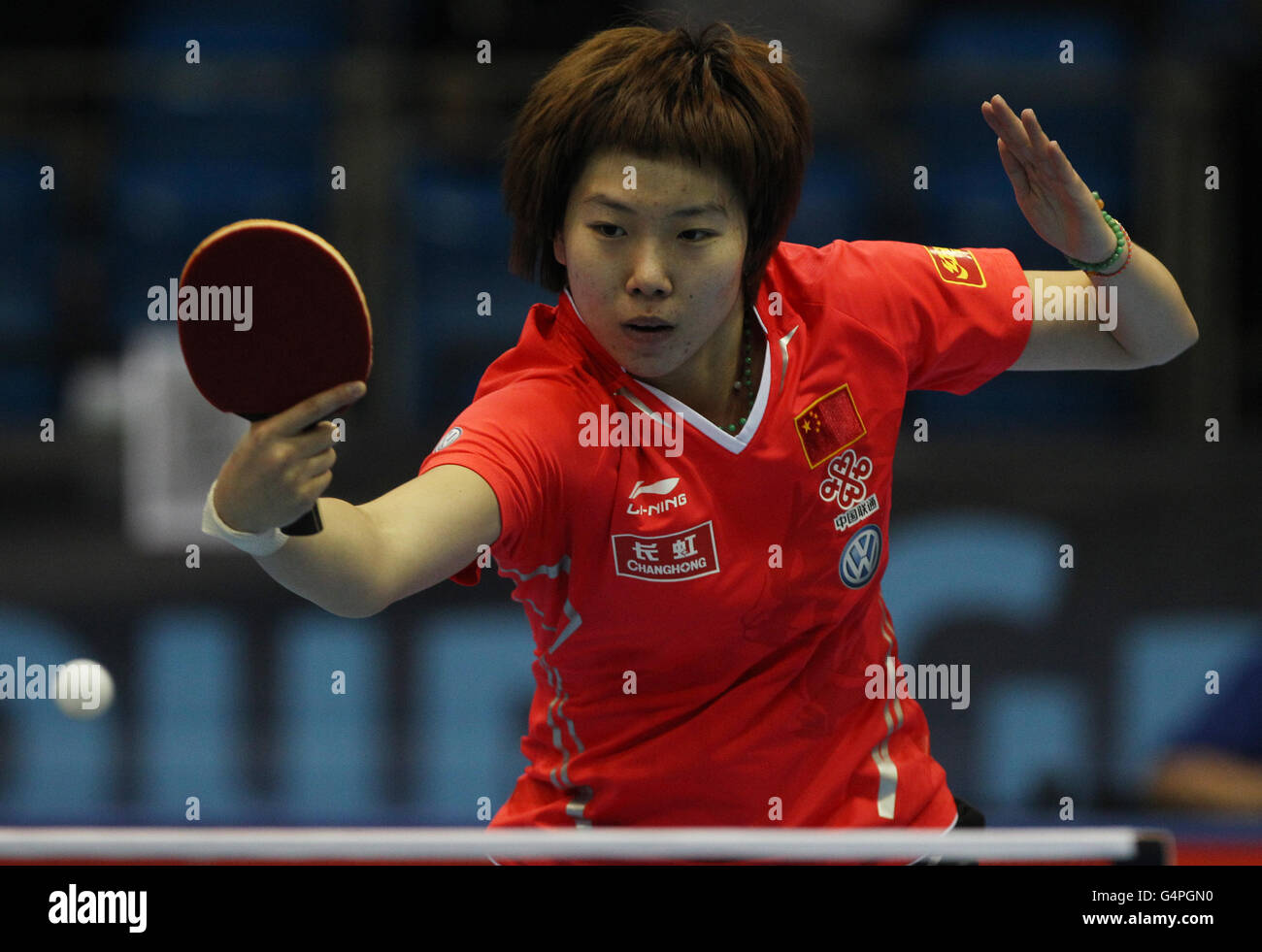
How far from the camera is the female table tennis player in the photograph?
7.15ft

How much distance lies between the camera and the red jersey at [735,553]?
2.24 metres

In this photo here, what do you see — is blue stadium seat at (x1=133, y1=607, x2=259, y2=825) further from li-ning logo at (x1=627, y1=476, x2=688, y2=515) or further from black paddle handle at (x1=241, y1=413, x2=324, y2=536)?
black paddle handle at (x1=241, y1=413, x2=324, y2=536)

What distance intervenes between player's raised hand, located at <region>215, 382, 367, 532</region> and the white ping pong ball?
6.71 ft

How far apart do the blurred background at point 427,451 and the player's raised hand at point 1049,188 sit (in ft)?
8.05

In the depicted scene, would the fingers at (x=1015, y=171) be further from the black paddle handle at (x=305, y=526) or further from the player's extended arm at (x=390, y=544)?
the black paddle handle at (x=305, y=526)

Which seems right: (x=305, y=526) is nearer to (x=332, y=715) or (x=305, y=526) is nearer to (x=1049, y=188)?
(x=1049, y=188)

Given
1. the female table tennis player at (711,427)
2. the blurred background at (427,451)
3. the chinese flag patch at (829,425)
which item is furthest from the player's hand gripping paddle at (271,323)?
the blurred background at (427,451)

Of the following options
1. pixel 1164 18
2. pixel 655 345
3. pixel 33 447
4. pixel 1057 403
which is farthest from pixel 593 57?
pixel 1164 18

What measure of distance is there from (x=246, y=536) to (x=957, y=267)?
4.34ft

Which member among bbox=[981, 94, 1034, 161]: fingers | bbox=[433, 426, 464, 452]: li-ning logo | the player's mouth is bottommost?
bbox=[433, 426, 464, 452]: li-ning logo

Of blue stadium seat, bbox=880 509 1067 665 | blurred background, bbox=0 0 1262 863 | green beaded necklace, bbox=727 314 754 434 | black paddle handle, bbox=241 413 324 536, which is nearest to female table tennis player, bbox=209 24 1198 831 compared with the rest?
green beaded necklace, bbox=727 314 754 434

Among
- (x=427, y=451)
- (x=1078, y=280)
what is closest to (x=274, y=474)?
(x=1078, y=280)

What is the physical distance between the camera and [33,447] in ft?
16.4
